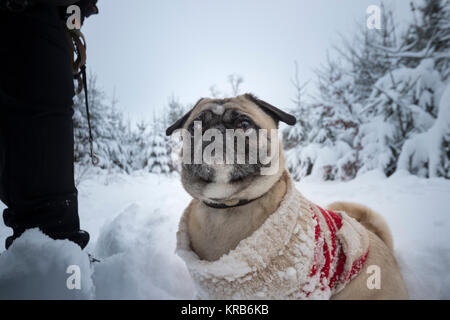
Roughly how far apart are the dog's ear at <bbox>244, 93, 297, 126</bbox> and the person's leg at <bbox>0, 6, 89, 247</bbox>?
140cm

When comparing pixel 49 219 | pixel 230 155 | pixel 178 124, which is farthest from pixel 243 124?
pixel 49 219

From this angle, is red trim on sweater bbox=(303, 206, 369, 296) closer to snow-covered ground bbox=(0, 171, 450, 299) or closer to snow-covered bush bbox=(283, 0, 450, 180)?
snow-covered ground bbox=(0, 171, 450, 299)

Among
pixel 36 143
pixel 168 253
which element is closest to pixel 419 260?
pixel 168 253

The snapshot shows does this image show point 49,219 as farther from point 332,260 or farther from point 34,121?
point 332,260

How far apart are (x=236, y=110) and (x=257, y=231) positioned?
2.89 feet

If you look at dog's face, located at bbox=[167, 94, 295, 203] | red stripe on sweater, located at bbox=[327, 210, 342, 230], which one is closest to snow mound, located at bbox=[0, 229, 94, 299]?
dog's face, located at bbox=[167, 94, 295, 203]

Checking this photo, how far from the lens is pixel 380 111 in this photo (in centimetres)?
674

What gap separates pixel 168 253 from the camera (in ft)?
7.06

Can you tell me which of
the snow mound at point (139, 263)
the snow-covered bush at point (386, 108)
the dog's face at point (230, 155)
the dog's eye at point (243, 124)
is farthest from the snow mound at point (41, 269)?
the snow-covered bush at point (386, 108)

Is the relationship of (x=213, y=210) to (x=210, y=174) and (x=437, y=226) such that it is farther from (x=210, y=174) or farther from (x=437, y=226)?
(x=437, y=226)

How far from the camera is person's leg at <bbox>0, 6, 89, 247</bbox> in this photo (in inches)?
46.3

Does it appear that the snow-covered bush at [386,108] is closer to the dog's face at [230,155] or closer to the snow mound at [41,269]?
the dog's face at [230,155]

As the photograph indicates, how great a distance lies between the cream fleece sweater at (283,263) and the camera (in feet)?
3.80
